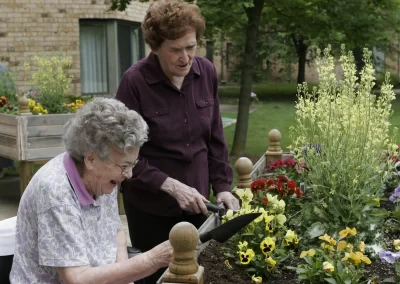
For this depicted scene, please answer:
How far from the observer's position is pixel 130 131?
264cm

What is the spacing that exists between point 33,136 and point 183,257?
17.3ft

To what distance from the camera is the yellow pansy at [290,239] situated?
12.6 feet

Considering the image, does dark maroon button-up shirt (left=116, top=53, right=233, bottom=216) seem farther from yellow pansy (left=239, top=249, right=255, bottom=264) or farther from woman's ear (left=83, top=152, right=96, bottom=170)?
woman's ear (left=83, top=152, right=96, bottom=170)

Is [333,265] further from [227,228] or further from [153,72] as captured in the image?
[153,72]

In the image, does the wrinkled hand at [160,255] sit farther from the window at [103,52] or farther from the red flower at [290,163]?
the window at [103,52]

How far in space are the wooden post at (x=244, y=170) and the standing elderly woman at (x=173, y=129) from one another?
1039 mm

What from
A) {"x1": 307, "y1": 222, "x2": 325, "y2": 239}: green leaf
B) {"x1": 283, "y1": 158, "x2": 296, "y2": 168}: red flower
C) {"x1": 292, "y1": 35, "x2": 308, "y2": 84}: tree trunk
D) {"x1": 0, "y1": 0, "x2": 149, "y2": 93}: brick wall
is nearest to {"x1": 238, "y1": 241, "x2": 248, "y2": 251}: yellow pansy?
{"x1": 307, "y1": 222, "x2": 325, "y2": 239}: green leaf

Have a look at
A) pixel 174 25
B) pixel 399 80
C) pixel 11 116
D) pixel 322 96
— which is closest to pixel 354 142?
pixel 322 96

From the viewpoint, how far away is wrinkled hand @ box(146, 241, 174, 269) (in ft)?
8.70

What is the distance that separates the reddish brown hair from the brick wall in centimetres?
1106

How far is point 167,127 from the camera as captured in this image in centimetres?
366

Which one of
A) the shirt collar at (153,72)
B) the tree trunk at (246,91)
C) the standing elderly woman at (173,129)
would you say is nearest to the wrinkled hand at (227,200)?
the standing elderly woman at (173,129)

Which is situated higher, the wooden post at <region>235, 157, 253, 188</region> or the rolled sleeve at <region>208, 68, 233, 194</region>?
the rolled sleeve at <region>208, 68, 233, 194</region>

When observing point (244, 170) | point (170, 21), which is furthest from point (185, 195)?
point (244, 170)
